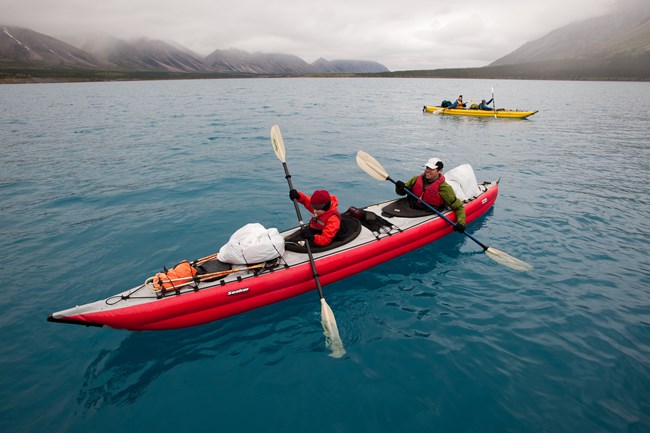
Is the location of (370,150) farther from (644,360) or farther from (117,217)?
(644,360)

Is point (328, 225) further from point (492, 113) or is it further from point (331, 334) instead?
point (492, 113)

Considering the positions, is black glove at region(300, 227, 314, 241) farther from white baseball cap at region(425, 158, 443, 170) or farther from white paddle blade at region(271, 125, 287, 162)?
white baseball cap at region(425, 158, 443, 170)

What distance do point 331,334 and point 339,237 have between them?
2.34 metres

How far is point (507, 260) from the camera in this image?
8273 millimetres

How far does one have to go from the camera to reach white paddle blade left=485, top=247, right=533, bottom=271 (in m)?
8.13

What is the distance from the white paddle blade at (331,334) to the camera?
580cm

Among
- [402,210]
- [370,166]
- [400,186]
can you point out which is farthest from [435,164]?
[370,166]

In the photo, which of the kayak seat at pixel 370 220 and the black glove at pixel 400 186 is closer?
the kayak seat at pixel 370 220

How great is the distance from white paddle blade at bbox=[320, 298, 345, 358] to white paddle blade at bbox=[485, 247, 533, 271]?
16.3 feet

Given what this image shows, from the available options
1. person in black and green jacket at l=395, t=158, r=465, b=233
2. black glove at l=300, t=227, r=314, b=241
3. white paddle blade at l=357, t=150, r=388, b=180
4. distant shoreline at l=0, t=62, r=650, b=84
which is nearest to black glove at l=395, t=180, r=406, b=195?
person in black and green jacket at l=395, t=158, r=465, b=233

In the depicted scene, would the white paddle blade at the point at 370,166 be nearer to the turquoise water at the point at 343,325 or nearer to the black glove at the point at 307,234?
the turquoise water at the point at 343,325

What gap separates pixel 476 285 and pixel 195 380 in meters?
6.36

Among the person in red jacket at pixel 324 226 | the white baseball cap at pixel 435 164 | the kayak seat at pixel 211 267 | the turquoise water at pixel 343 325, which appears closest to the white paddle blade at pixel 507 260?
the turquoise water at pixel 343 325

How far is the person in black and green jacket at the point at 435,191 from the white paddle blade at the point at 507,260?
0.98 m
